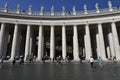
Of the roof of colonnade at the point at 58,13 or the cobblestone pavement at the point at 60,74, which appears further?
the roof of colonnade at the point at 58,13

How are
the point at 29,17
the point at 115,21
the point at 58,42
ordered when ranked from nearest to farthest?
the point at 115,21 < the point at 29,17 < the point at 58,42

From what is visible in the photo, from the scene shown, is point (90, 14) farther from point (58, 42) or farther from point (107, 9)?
point (58, 42)

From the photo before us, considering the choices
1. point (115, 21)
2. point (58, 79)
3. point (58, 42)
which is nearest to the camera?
point (58, 79)

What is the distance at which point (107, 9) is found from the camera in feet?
136

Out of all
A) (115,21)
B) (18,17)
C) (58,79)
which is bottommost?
(58,79)

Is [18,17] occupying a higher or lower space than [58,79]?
higher

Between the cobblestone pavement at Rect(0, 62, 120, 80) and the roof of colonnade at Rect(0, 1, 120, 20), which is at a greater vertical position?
the roof of colonnade at Rect(0, 1, 120, 20)

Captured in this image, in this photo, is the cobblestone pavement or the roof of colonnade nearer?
the cobblestone pavement

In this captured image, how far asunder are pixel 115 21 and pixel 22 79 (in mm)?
37573

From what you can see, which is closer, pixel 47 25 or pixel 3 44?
pixel 3 44

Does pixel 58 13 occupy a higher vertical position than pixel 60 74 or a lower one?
higher

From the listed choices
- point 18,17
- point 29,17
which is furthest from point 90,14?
point 18,17

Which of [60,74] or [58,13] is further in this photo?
[58,13]

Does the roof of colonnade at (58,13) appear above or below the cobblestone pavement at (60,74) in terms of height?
above
